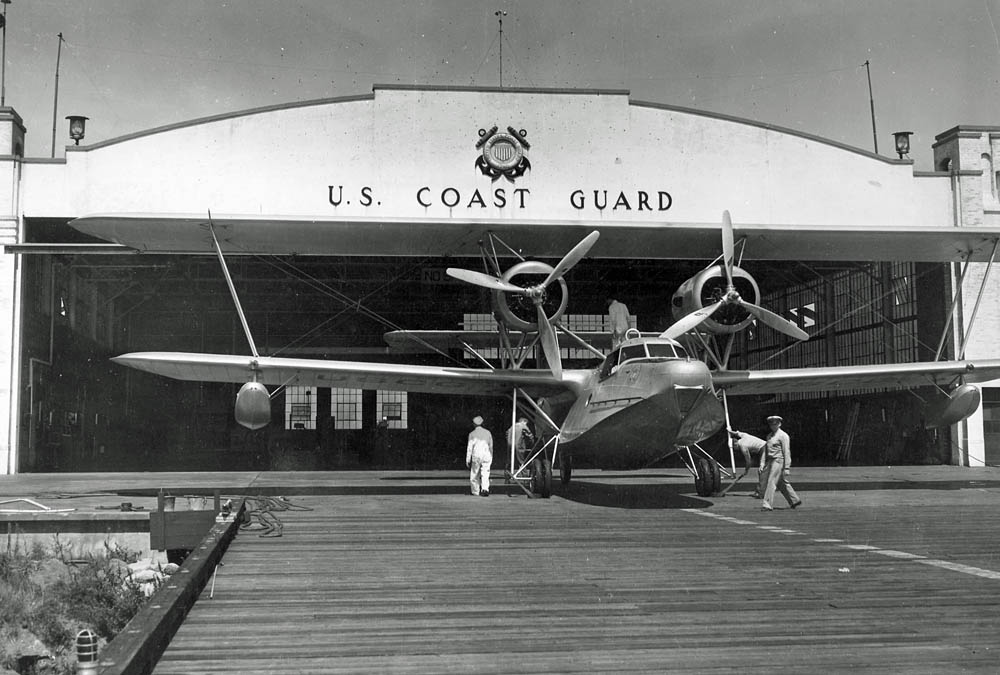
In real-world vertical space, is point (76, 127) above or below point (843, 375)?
above

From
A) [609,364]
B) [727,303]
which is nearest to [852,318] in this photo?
[727,303]

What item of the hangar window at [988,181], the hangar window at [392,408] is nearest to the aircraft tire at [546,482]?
the hangar window at [988,181]

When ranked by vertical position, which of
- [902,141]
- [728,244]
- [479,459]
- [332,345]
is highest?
[902,141]

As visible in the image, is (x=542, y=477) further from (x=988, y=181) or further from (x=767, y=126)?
(x=988, y=181)

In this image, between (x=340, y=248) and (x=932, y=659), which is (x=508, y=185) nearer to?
(x=340, y=248)

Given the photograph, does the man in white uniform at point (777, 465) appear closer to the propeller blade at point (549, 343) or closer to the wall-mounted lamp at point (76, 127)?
the propeller blade at point (549, 343)

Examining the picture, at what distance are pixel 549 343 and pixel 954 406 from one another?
8.81m

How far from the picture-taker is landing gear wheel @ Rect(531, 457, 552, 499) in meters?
18.0

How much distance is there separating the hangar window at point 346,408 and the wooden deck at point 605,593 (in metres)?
27.3

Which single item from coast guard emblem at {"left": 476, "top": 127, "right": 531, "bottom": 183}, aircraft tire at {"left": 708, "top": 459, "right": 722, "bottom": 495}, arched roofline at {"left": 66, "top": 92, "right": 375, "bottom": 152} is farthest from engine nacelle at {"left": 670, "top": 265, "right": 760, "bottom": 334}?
arched roofline at {"left": 66, "top": 92, "right": 375, "bottom": 152}

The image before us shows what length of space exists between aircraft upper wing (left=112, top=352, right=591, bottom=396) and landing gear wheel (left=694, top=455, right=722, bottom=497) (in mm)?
2749

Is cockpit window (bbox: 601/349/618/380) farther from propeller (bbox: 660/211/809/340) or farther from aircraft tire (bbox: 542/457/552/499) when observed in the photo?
aircraft tire (bbox: 542/457/552/499)

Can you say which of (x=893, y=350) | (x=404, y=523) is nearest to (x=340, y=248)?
(x=404, y=523)

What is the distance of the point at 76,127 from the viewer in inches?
1147
